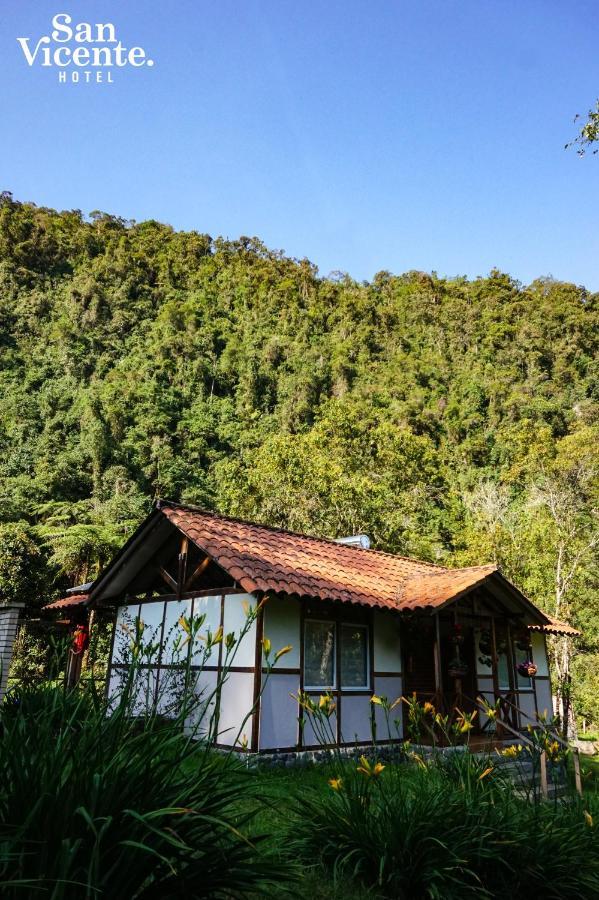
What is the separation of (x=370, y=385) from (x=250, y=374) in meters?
11.1

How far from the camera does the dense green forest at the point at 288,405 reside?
78.0 ft

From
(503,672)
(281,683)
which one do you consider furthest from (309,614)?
(503,672)

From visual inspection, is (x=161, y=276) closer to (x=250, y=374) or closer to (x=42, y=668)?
(x=250, y=374)

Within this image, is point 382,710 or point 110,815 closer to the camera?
point 110,815

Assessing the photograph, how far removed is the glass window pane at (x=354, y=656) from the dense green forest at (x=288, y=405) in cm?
1105

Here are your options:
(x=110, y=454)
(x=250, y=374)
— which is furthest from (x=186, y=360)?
(x=110, y=454)

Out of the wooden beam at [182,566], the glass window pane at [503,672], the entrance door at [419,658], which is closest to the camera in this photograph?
the wooden beam at [182,566]

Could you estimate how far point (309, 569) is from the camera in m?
11.2

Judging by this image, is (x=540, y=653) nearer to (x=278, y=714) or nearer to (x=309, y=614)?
(x=309, y=614)

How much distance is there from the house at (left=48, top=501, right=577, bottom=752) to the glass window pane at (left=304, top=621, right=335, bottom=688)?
23mm

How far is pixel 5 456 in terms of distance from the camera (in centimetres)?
4338

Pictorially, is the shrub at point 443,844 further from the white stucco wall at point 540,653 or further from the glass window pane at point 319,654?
the white stucco wall at point 540,653

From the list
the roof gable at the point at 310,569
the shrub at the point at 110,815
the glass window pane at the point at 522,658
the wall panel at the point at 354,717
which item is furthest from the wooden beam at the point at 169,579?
the glass window pane at the point at 522,658

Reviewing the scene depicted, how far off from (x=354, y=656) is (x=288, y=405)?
115 feet
